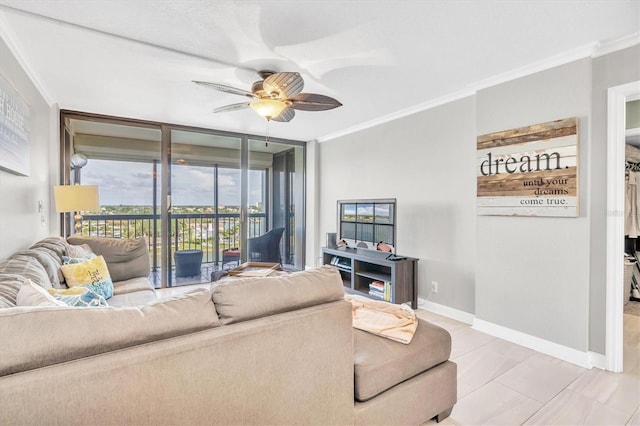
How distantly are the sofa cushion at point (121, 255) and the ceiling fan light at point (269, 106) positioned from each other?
202 centimetres

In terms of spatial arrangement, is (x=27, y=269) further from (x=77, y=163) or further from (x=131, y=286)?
(x=77, y=163)

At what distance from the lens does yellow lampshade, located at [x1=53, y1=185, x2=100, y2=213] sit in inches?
123

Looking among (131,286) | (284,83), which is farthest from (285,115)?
(131,286)

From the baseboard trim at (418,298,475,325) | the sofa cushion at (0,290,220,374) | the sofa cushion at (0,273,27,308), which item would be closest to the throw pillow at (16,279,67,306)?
the sofa cushion at (0,273,27,308)

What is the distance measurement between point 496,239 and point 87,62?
3828 millimetres

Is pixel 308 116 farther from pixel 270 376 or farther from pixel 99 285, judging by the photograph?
pixel 270 376

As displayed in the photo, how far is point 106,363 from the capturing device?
0.95m

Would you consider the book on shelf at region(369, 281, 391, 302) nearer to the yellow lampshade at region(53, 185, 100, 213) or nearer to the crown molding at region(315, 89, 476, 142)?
the crown molding at region(315, 89, 476, 142)

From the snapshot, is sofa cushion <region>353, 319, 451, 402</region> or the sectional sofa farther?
sofa cushion <region>353, 319, 451, 402</region>

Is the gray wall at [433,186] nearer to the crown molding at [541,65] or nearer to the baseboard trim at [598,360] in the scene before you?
the crown molding at [541,65]

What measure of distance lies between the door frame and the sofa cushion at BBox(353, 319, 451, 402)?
148 cm

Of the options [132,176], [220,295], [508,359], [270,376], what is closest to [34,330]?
[220,295]

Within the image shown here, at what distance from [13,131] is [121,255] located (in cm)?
149

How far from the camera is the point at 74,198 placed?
3.14 m
